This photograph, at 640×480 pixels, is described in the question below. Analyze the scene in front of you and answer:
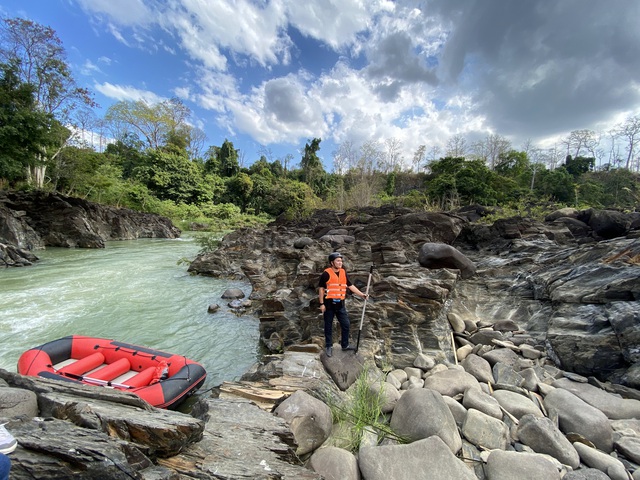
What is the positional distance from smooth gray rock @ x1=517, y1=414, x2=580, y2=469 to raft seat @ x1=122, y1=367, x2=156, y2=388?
461cm

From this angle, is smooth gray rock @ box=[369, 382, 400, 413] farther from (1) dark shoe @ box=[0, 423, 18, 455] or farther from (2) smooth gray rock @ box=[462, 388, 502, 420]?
(1) dark shoe @ box=[0, 423, 18, 455]

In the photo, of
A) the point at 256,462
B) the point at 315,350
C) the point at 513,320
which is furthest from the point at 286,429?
the point at 513,320

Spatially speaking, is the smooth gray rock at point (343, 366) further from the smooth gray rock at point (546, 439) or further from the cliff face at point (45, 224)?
the cliff face at point (45, 224)

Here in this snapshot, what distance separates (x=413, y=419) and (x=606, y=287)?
384 centimetres

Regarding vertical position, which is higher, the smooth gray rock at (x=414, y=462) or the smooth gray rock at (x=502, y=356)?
the smooth gray rock at (x=502, y=356)

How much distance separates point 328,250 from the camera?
10.1 meters

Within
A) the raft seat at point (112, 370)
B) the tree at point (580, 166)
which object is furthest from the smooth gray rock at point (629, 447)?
the tree at point (580, 166)

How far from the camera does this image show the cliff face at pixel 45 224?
43.4 feet

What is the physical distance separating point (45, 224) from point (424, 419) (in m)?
21.1

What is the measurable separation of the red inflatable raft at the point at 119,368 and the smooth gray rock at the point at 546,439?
3993 mm

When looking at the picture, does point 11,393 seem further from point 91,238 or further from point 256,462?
point 91,238

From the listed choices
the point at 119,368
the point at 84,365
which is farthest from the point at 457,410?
the point at 84,365

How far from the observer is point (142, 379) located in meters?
4.05

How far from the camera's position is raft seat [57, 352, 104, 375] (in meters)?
4.05
